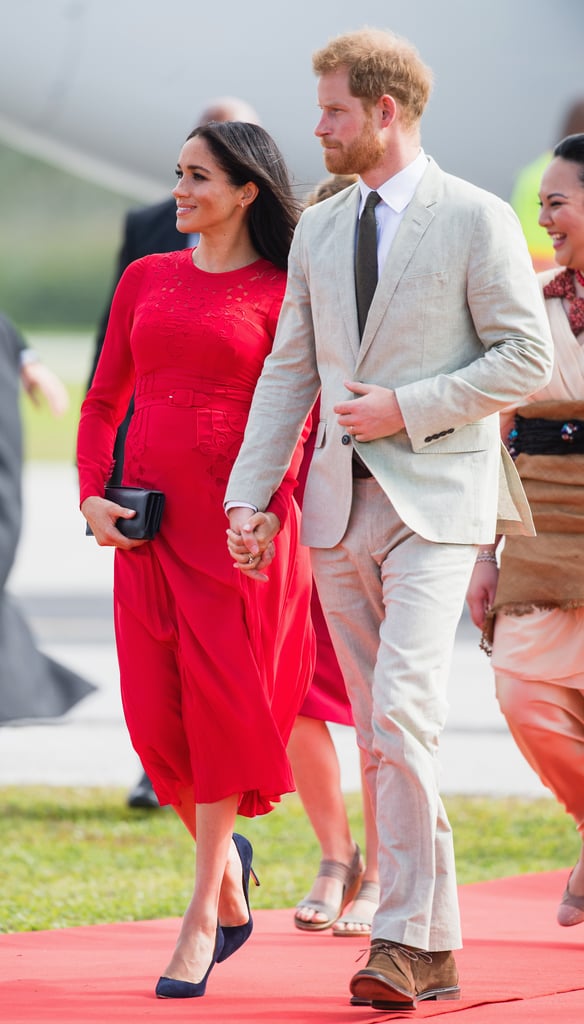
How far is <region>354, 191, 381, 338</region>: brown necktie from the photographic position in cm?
330

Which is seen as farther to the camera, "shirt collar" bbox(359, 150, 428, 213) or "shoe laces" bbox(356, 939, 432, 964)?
"shirt collar" bbox(359, 150, 428, 213)

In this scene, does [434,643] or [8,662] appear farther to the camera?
[8,662]

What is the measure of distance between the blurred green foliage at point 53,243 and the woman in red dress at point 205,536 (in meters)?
34.4

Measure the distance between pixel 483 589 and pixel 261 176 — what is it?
1.28 metres

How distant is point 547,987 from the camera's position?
3389mm

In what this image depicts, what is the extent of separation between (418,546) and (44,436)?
89.6ft

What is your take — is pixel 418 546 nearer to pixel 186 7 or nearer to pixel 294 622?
pixel 294 622

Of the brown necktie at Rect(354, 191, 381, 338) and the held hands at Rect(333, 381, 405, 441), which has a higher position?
the brown necktie at Rect(354, 191, 381, 338)

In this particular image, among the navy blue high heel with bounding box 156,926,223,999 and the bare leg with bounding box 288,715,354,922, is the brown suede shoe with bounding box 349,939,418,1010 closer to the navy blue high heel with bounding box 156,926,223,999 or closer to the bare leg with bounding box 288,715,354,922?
the navy blue high heel with bounding box 156,926,223,999

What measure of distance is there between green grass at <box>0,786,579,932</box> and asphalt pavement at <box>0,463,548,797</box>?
35 centimetres

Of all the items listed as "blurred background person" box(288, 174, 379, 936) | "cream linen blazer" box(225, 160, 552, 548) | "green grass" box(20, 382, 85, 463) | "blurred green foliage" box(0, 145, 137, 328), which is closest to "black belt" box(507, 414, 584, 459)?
"blurred background person" box(288, 174, 379, 936)

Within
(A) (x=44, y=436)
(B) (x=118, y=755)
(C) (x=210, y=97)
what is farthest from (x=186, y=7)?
(A) (x=44, y=436)

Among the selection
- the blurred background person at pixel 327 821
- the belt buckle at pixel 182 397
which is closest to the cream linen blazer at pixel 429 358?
the belt buckle at pixel 182 397

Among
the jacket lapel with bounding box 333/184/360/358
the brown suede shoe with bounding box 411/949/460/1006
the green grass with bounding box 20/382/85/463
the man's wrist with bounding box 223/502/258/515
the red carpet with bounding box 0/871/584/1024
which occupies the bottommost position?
the green grass with bounding box 20/382/85/463
